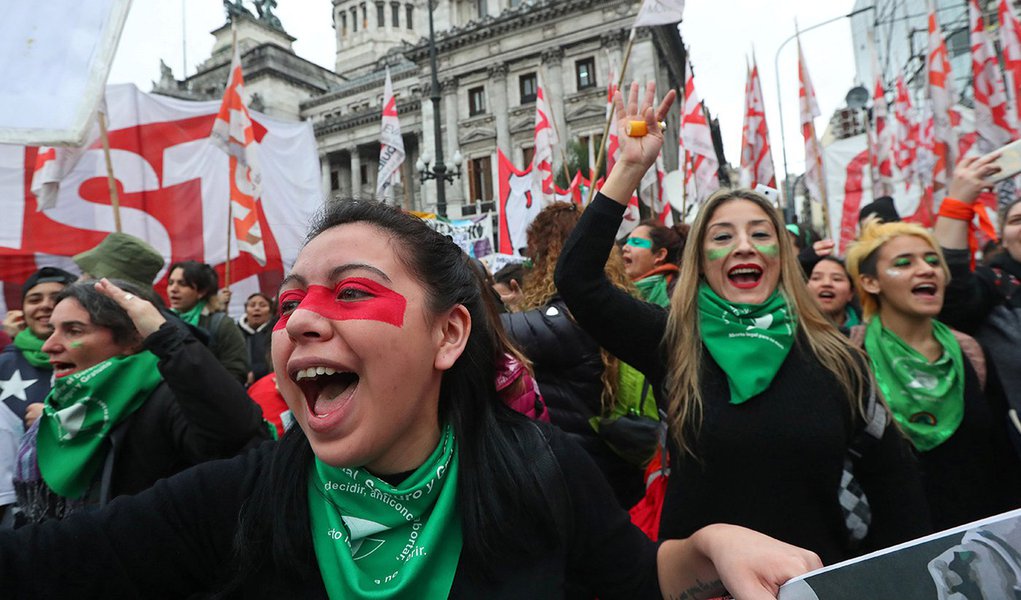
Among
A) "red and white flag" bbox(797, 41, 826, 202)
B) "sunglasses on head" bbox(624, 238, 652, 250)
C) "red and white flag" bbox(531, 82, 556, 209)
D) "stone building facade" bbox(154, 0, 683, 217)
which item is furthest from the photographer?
"stone building facade" bbox(154, 0, 683, 217)

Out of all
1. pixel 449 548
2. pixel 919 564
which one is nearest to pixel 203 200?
pixel 449 548

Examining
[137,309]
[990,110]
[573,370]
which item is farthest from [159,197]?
[990,110]

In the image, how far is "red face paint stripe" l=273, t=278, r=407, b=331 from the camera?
1215mm

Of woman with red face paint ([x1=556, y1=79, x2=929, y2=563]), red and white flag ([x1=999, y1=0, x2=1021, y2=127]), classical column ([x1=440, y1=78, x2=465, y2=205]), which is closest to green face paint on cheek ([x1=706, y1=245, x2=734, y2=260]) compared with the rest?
woman with red face paint ([x1=556, y1=79, x2=929, y2=563])

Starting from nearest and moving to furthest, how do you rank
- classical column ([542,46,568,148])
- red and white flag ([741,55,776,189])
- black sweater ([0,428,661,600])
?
black sweater ([0,428,661,600]) < red and white flag ([741,55,776,189]) < classical column ([542,46,568,148])

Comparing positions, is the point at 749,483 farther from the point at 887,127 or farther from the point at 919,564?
the point at 887,127

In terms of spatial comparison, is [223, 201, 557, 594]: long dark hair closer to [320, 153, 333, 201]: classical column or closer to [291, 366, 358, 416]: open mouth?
[291, 366, 358, 416]: open mouth

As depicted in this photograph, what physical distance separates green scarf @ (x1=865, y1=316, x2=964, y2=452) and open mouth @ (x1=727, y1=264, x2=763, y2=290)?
740 mm

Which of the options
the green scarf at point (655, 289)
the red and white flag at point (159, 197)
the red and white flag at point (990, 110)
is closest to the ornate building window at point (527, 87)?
the red and white flag at point (159, 197)

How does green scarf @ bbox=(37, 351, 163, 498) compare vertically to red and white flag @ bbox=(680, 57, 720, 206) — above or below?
below

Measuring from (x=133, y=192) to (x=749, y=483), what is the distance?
22.4ft

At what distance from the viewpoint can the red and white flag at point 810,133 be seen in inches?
330

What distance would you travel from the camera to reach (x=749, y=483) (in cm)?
186

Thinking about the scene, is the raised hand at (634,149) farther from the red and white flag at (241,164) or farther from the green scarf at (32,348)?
the red and white flag at (241,164)
